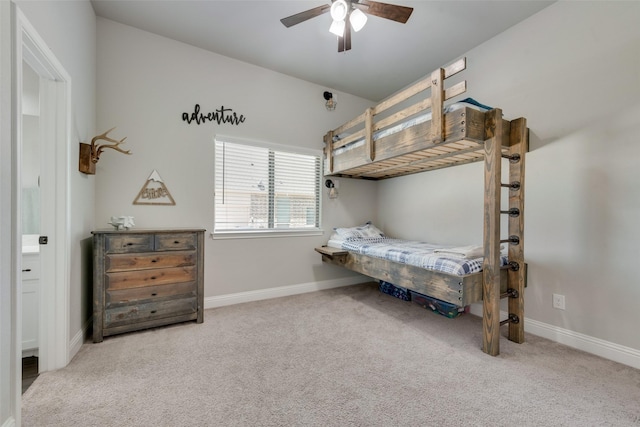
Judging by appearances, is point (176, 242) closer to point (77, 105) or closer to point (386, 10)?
point (77, 105)

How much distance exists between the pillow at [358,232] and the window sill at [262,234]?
0.31m

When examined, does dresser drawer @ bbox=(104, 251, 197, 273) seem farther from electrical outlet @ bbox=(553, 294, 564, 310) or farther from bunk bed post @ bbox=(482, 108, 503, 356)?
electrical outlet @ bbox=(553, 294, 564, 310)

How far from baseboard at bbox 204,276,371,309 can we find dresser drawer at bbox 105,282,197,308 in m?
0.52

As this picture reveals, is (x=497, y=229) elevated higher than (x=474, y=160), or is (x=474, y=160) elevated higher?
(x=474, y=160)

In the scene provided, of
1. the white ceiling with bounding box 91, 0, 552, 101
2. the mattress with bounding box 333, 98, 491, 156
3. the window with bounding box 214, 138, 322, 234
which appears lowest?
the window with bounding box 214, 138, 322, 234

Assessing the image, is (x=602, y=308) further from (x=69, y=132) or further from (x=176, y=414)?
(x=69, y=132)

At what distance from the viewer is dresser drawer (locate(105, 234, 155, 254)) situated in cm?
215

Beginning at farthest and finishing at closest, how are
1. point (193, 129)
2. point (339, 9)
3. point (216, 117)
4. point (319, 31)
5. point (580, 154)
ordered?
point (216, 117)
point (193, 129)
point (319, 31)
point (580, 154)
point (339, 9)

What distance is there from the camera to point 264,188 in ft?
11.1

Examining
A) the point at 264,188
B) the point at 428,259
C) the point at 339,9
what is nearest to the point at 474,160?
the point at 428,259

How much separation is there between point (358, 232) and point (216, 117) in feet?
7.78

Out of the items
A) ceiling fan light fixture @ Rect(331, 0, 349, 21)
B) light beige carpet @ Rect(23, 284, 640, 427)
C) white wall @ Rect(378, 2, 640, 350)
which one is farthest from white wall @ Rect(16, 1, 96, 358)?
white wall @ Rect(378, 2, 640, 350)

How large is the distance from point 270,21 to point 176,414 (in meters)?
3.21

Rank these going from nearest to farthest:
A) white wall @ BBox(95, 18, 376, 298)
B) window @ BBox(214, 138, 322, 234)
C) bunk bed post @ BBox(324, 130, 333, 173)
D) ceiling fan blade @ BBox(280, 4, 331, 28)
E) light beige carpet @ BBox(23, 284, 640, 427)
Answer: light beige carpet @ BBox(23, 284, 640, 427), ceiling fan blade @ BBox(280, 4, 331, 28), white wall @ BBox(95, 18, 376, 298), window @ BBox(214, 138, 322, 234), bunk bed post @ BBox(324, 130, 333, 173)
